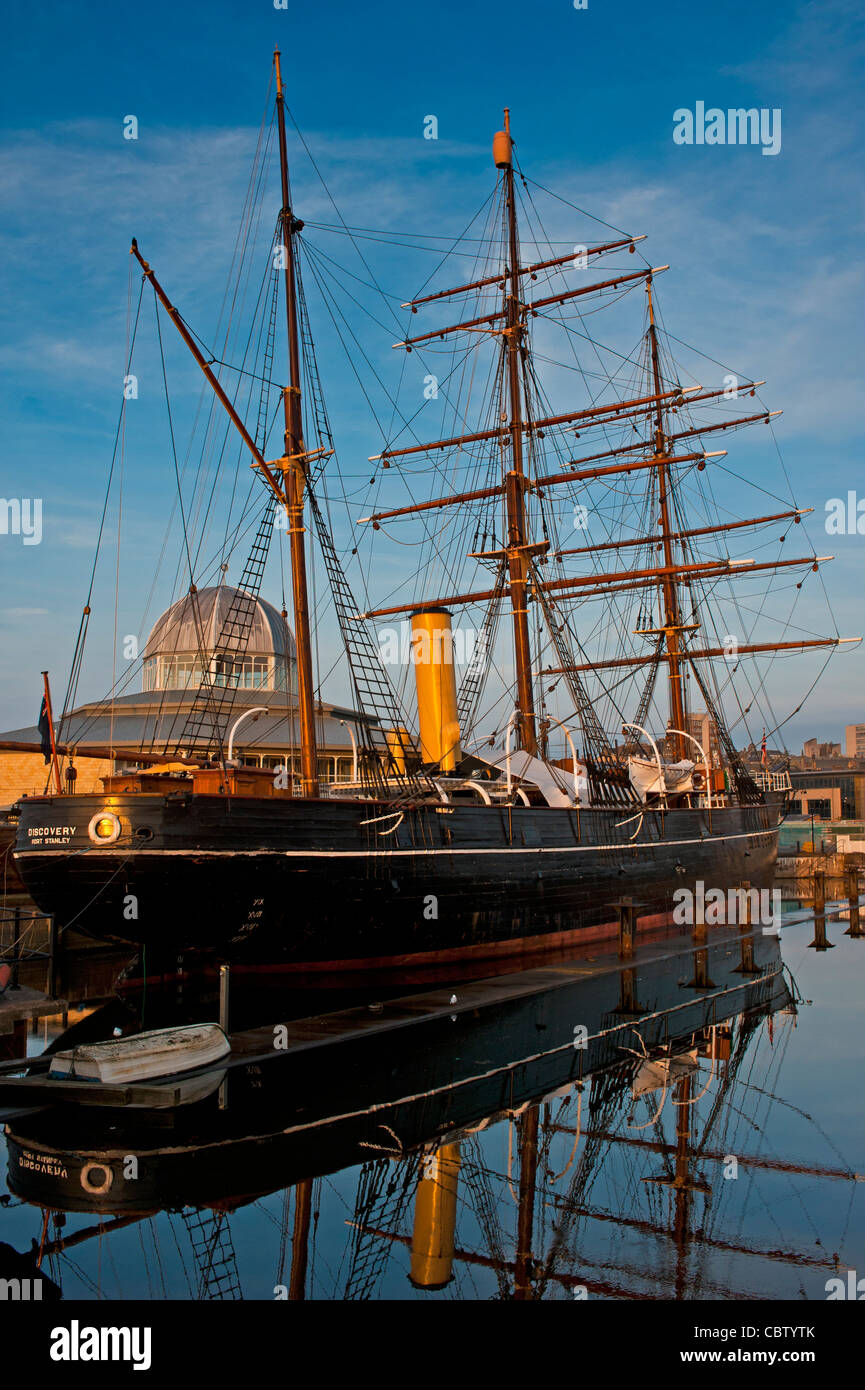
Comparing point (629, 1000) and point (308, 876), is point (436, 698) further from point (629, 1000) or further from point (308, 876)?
point (629, 1000)

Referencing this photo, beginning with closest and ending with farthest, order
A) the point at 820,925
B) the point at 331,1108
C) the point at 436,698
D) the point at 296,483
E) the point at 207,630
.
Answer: the point at 331,1108
the point at 296,483
the point at 436,698
the point at 820,925
the point at 207,630

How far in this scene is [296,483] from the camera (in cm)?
2128

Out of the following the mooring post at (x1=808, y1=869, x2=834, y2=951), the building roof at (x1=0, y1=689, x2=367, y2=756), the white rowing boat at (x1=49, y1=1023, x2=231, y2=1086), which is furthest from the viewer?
the building roof at (x1=0, y1=689, x2=367, y2=756)

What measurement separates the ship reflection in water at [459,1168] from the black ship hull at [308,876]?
2.33m

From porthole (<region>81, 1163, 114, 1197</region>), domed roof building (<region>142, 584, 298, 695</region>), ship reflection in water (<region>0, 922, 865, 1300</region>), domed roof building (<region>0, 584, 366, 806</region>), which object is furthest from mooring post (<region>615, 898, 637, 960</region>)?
domed roof building (<region>142, 584, 298, 695</region>)

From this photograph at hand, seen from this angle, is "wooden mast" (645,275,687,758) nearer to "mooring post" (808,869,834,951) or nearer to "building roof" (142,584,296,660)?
"mooring post" (808,869,834,951)

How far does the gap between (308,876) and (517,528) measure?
15502 mm

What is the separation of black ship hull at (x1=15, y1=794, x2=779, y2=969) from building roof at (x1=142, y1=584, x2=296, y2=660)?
31.3 meters

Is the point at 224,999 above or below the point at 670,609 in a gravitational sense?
below

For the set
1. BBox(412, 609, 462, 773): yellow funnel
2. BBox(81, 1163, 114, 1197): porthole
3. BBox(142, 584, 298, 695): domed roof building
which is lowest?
BBox(81, 1163, 114, 1197): porthole

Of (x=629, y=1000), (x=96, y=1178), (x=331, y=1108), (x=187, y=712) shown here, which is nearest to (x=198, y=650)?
(x=187, y=712)

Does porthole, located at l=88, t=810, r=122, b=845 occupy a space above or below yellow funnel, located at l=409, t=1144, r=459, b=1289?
above

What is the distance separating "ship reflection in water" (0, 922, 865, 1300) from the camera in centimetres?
696

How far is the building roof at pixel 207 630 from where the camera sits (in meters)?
52.0
